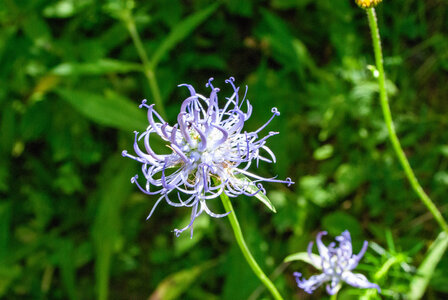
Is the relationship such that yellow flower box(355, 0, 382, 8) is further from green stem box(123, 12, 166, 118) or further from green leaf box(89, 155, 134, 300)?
green leaf box(89, 155, 134, 300)

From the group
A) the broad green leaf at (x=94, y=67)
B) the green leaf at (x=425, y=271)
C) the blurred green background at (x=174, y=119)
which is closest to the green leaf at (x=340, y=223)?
the blurred green background at (x=174, y=119)

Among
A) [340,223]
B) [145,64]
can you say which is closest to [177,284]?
[340,223]

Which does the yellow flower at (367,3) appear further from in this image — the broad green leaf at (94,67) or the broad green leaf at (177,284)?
the broad green leaf at (177,284)

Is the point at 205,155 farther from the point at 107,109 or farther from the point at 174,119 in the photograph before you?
the point at 174,119

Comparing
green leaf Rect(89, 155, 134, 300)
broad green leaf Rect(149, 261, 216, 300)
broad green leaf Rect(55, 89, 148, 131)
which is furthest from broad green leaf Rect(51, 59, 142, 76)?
broad green leaf Rect(149, 261, 216, 300)

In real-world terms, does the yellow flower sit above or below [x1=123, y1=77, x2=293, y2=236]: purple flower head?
above

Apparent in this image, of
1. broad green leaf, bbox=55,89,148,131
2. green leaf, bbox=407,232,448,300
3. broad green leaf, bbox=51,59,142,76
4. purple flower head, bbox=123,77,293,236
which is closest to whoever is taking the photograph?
purple flower head, bbox=123,77,293,236

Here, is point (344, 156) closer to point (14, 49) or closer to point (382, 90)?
point (382, 90)

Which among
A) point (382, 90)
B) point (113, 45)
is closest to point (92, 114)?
point (113, 45)
